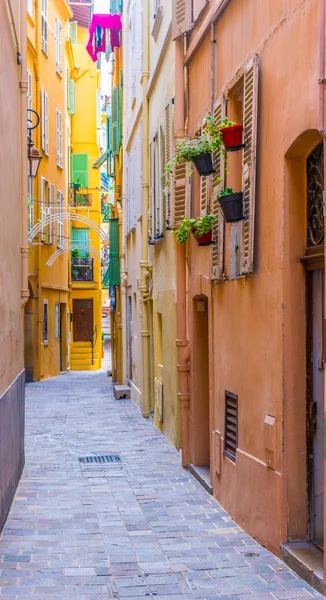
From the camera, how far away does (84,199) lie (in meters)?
38.2

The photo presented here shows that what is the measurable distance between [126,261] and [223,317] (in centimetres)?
1365

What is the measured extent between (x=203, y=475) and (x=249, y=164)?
165 inches

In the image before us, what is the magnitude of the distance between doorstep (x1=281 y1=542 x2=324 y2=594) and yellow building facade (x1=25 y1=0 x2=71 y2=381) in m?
19.4

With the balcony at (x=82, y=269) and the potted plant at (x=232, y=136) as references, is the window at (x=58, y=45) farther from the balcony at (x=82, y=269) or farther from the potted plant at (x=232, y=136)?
the potted plant at (x=232, y=136)

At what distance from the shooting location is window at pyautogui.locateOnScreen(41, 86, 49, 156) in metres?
27.8

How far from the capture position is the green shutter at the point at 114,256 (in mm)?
24436

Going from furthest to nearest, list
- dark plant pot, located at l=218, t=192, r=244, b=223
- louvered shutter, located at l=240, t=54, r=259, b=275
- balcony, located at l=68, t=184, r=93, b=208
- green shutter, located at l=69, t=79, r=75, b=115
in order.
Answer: balcony, located at l=68, t=184, r=93, b=208
green shutter, located at l=69, t=79, r=75, b=115
dark plant pot, located at l=218, t=192, r=244, b=223
louvered shutter, located at l=240, t=54, r=259, b=275

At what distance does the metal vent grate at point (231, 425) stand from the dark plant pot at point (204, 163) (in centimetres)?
230

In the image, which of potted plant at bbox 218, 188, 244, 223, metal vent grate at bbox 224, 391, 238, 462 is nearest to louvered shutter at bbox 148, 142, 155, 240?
metal vent grate at bbox 224, 391, 238, 462

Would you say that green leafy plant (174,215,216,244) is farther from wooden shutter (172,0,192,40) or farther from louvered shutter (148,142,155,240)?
louvered shutter (148,142,155,240)

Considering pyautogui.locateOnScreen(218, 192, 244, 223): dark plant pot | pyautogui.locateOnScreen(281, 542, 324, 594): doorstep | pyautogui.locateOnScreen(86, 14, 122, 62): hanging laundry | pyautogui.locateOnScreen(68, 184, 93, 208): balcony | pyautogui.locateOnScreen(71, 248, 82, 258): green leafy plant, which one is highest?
pyautogui.locateOnScreen(86, 14, 122, 62): hanging laundry

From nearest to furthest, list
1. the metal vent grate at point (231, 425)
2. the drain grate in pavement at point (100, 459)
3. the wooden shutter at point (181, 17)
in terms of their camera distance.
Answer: the metal vent grate at point (231, 425) → the wooden shutter at point (181, 17) → the drain grate in pavement at point (100, 459)

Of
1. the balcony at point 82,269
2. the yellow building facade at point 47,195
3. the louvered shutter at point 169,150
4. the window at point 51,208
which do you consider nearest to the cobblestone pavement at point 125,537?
the louvered shutter at point 169,150

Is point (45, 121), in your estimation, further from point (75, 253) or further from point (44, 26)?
point (75, 253)
